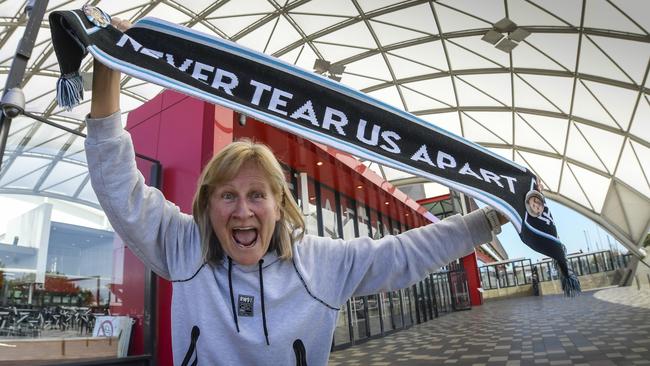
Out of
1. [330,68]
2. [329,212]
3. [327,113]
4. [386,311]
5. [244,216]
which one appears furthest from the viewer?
[330,68]

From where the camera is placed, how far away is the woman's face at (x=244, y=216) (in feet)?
4.22

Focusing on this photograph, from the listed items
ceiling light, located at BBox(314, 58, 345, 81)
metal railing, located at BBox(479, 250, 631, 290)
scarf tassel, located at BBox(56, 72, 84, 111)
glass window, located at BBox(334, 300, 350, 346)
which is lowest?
glass window, located at BBox(334, 300, 350, 346)

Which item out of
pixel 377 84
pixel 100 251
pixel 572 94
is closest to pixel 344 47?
pixel 377 84

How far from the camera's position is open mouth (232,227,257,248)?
130 centimetres

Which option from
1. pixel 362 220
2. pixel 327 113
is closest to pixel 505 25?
pixel 362 220

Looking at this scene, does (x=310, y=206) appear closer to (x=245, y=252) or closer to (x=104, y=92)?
(x=245, y=252)

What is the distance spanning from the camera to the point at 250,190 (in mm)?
1331

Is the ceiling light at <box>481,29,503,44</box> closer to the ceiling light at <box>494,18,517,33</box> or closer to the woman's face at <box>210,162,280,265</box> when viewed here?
the ceiling light at <box>494,18,517,33</box>

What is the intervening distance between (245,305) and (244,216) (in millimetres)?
274

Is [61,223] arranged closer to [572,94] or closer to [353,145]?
[353,145]

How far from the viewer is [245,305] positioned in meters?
1.24

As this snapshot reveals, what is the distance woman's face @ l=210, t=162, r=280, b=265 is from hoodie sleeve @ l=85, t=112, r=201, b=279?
120mm

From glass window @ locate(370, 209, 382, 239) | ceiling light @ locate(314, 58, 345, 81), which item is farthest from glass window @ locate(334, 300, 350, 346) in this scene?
ceiling light @ locate(314, 58, 345, 81)

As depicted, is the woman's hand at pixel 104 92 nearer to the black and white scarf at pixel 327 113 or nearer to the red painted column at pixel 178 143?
the black and white scarf at pixel 327 113
